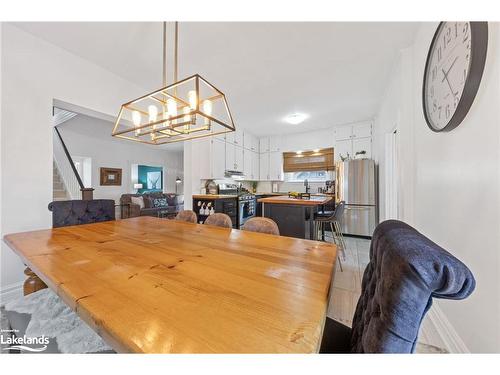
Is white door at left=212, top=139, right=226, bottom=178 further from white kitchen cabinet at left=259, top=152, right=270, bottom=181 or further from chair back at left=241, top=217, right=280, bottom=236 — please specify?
chair back at left=241, top=217, right=280, bottom=236

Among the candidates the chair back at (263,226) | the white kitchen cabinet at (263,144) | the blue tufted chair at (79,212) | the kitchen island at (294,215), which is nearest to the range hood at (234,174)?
the white kitchen cabinet at (263,144)

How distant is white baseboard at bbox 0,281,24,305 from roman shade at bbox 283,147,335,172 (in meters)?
5.30

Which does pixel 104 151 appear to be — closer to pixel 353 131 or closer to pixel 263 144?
pixel 263 144

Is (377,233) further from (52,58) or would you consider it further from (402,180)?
(52,58)

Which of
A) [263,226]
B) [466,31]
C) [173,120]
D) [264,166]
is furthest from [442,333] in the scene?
[264,166]

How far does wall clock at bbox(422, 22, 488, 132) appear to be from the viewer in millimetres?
1019

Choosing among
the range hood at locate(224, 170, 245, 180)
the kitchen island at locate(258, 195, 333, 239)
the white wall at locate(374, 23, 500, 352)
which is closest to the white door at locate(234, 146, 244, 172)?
the range hood at locate(224, 170, 245, 180)

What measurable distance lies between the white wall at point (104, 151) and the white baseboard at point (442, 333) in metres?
7.21

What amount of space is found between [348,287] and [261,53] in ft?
9.10

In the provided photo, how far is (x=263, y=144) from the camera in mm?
5957

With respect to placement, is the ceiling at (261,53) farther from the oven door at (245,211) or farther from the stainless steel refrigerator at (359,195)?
the oven door at (245,211)

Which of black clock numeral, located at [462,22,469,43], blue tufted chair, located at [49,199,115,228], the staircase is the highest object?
black clock numeral, located at [462,22,469,43]

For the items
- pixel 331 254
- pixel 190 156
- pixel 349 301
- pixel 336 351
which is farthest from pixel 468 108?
pixel 190 156
